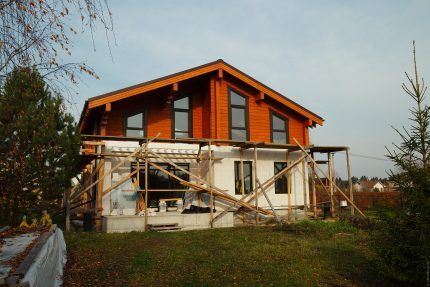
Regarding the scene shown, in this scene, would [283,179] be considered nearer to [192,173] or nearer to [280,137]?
[280,137]

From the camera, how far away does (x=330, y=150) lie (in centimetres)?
1892

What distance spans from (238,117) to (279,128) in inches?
96.9

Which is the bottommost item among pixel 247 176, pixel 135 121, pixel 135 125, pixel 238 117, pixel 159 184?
pixel 159 184

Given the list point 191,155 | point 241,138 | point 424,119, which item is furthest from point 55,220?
point 424,119

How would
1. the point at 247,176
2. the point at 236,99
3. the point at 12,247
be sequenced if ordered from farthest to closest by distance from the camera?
the point at 236,99
the point at 247,176
the point at 12,247

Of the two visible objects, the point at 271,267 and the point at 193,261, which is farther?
the point at 193,261

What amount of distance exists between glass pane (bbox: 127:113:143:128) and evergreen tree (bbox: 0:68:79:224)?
4.64 m

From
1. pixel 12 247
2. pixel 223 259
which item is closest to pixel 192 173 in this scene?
pixel 223 259

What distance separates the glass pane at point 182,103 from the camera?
17.4m

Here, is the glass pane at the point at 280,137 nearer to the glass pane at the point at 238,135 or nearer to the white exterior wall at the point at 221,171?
the white exterior wall at the point at 221,171

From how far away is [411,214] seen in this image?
675 cm

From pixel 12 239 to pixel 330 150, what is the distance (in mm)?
15280

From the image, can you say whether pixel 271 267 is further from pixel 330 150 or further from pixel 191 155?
pixel 330 150

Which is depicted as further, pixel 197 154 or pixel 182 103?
pixel 182 103
